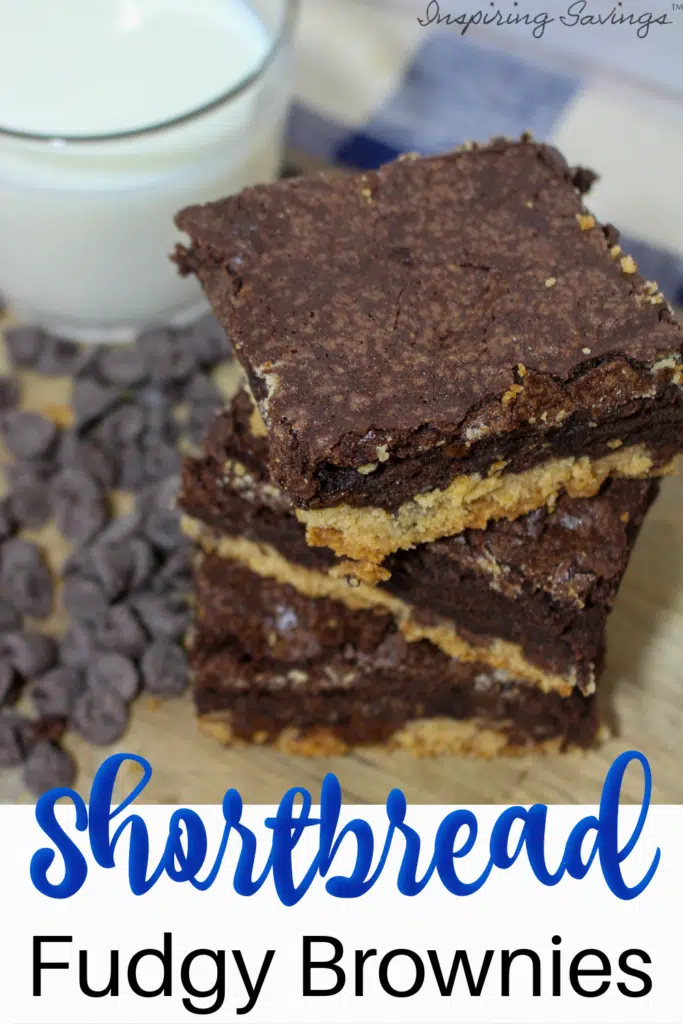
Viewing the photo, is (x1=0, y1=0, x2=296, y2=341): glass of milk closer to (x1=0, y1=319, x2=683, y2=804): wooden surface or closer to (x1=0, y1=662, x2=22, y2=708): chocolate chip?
(x1=0, y1=662, x2=22, y2=708): chocolate chip

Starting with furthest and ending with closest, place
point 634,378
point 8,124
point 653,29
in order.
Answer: point 8,124 < point 653,29 < point 634,378

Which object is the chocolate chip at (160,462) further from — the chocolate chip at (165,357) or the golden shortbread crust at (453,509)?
the golden shortbread crust at (453,509)

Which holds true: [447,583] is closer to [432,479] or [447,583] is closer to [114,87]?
[432,479]

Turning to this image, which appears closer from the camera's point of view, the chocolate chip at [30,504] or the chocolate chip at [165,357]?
the chocolate chip at [30,504]

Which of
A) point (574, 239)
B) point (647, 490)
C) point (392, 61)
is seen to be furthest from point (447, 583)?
point (392, 61)

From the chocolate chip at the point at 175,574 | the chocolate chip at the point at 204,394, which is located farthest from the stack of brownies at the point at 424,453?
the chocolate chip at the point at 204,394

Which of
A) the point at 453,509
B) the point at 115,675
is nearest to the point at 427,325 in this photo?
the point at 453,509

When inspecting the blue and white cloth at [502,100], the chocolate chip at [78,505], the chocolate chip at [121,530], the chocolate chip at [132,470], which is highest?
the blue and white cloth at [502,100]
